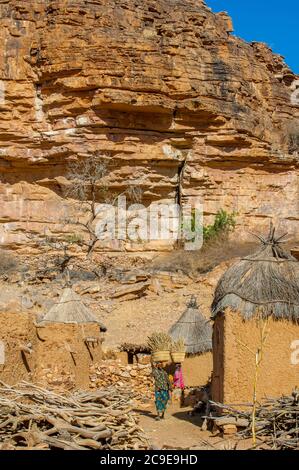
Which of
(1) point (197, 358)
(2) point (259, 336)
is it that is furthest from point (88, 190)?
(2) point (259, 336)

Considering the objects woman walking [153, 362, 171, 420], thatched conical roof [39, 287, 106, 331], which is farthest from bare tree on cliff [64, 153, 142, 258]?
woman walking [153, 362, 171, 420]

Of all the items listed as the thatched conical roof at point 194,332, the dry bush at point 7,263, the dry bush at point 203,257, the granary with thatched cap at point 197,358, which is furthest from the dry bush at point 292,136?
the granary with thatched cap at point 197,358

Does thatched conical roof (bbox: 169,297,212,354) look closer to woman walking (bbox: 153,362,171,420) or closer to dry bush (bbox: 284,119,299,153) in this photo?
woman walking (bbox: 153,362,171,420)

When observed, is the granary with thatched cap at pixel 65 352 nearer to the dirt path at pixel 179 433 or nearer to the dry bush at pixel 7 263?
the dirt path at pixel 179 433

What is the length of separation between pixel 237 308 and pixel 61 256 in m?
15.4

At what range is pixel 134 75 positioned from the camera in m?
23.6

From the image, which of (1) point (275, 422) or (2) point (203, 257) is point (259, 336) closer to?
(1) point (275, 422)

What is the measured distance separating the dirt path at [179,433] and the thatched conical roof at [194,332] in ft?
4.55

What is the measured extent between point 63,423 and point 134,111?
18546 millimetres

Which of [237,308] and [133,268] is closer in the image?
[237,308]

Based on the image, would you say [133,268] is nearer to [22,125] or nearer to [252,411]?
[22,125]

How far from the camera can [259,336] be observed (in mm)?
8633
